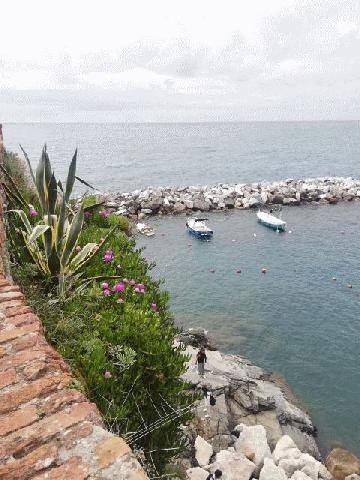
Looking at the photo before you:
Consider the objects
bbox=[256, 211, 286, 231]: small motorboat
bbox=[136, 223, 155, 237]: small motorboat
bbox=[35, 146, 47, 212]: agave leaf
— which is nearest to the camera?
bbox=[35, 146, 47, 212]: agave leaf

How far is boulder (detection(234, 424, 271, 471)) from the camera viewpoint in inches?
394

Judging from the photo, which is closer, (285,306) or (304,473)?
(304,473)

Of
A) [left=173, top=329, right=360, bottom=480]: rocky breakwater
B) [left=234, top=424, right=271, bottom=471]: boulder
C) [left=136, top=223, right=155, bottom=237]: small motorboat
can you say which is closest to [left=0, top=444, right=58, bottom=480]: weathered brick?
[left=173, top=329, right=360, bottom=480]: rocky breakwater

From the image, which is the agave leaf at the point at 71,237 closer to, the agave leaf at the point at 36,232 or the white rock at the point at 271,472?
the agave leaf at the point at 36,232

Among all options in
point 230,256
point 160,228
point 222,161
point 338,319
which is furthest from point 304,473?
point 222,161

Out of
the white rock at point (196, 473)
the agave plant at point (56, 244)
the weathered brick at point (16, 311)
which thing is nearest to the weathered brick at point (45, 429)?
the weathered brick at point (16, 311)

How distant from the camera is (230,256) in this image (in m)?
28.0

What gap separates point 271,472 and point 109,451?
8574 mm

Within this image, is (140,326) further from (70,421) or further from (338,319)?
(338,319)

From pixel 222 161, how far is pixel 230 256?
60.5m

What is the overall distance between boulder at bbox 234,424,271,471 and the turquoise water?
280 cm

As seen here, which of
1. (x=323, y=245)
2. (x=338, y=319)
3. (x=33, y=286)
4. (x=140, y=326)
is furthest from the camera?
(x=323, y=245)

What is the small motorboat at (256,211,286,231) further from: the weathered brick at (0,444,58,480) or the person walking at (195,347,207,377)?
the weathered brick at (0,444,58,480)

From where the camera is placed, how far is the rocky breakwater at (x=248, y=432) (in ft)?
30.6
